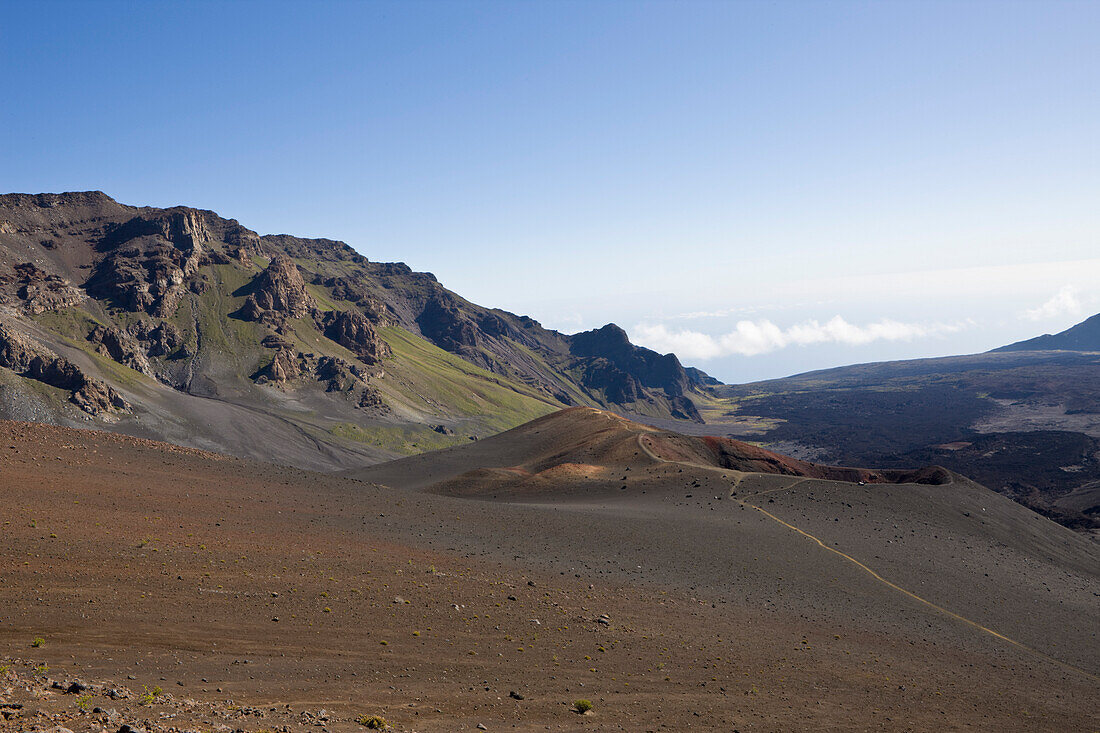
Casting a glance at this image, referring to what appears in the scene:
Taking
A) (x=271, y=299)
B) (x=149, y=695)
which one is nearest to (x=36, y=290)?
(x=271, y=299)

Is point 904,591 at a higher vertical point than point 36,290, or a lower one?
lower

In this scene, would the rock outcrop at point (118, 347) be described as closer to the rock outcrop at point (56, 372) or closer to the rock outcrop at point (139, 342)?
the rock outcrop at point (139, 342)

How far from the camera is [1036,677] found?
27.5 metres

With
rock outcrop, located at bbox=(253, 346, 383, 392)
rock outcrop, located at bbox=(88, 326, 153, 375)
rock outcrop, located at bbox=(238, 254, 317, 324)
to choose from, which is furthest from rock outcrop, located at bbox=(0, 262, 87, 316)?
rock outcrop, located at bbox=(253, 346, 383, 392)

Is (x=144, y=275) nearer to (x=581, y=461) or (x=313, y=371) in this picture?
(x=313, y=371)

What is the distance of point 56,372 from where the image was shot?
119250 mm

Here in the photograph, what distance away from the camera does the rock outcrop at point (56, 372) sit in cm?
11706

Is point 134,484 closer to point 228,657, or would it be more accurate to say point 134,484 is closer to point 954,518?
point 228,657

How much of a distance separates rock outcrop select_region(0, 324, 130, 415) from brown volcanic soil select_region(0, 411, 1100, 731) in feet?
283

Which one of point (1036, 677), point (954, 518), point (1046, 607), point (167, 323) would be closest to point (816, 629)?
point (1036, 677)

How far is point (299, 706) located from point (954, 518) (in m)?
52.5

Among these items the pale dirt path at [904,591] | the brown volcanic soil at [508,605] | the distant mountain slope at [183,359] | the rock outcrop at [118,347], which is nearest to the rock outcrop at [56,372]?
the distant mountain slope at [183,359]

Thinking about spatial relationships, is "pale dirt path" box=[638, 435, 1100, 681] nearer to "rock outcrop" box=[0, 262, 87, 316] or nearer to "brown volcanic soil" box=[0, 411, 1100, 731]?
"brown volcanic soil" box=[0, 411, 1100, 731]

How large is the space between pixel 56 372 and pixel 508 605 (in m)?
132
